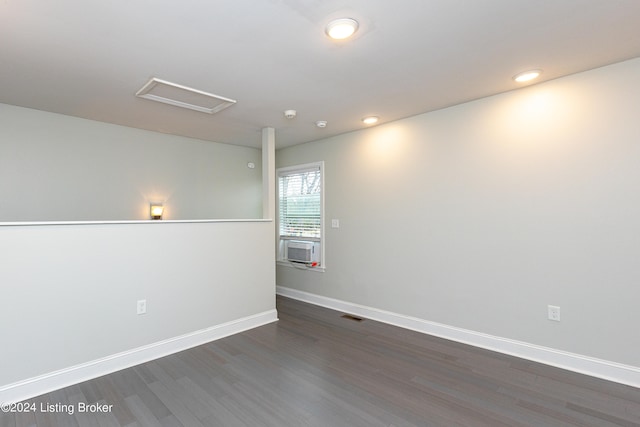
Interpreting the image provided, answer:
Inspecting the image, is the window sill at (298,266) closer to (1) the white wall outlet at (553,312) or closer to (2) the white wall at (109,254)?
(2) the white wall at (109,254)

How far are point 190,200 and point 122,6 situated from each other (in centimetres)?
296

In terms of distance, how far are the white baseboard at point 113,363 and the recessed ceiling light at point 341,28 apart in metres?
2.92

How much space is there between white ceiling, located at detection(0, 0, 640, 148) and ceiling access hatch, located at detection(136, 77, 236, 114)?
8 centimetres

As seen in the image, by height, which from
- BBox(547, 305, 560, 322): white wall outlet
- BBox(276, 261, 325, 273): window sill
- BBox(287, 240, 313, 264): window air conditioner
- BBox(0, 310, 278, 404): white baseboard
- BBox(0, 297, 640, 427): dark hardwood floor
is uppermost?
BBox(287, 240, 313, 264): window air conditioner

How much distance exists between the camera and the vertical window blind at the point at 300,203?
4652 millimetres

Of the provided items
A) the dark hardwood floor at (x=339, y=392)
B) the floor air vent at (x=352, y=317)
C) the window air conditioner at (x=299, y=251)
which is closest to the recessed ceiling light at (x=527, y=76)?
the dark hardwood floor at (x=339, y=392)

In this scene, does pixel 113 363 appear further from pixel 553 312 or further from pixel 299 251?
pixel 553 312

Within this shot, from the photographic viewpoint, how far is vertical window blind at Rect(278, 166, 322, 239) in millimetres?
4652

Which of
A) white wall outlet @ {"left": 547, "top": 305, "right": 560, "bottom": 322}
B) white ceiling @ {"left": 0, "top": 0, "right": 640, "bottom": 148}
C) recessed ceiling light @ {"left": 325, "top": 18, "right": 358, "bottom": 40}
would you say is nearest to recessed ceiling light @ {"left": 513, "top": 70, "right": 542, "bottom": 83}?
white ceiling @ {"left": 0, "top": 0, "right": 640, "bottom": 148}

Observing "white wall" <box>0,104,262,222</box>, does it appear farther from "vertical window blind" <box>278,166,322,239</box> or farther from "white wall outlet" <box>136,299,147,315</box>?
"white wall outlet" <box>136,299,147,315</box>

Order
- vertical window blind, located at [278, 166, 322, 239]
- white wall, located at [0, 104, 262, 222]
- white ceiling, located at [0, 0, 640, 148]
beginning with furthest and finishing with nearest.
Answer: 1. vertical window blind, located at [278, 166, 322, 239]
2. white wall, located at [0, 104, 262, 222]
3. white ceiling, located at [0, 0, 640, 148]

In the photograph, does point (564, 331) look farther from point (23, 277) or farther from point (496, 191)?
point (23, 277)

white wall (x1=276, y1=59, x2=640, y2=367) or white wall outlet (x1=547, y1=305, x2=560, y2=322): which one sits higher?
white wall (x1=276, y1=59, x2=640, y2=367)

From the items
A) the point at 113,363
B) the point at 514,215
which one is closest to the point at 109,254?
the point at 113,363
